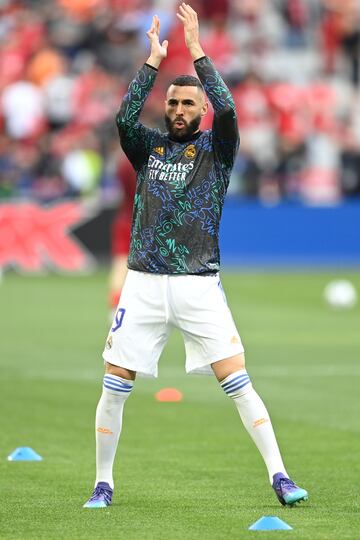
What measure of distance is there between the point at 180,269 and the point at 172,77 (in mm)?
21318

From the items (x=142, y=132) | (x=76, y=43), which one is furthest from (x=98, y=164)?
(x=142, y=132)

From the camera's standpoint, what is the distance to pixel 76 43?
32156mm

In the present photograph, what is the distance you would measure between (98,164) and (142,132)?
2095 centimetres

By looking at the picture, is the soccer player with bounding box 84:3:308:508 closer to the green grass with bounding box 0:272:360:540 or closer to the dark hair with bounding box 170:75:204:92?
the dark hair with bounding box 170:75:204:92

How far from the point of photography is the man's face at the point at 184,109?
8.29m

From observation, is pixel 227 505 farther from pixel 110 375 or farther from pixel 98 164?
pixel 98 164

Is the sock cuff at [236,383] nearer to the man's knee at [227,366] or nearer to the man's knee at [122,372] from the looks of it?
the man's knee at [227,366]

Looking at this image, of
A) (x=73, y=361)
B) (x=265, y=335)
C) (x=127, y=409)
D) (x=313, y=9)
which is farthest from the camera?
(x=313, y=9)

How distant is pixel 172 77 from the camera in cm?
Result: 2930

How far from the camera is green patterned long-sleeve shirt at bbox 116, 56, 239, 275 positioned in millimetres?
8328

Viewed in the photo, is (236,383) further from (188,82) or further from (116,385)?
(188,82)

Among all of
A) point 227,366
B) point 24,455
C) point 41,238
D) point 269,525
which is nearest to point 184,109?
point 227,366

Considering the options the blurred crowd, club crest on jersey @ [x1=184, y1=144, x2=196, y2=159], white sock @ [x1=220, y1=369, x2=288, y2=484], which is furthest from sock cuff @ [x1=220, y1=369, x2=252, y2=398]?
the blurred crowd

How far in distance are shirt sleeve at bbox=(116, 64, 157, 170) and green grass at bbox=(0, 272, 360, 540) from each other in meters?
2.12
